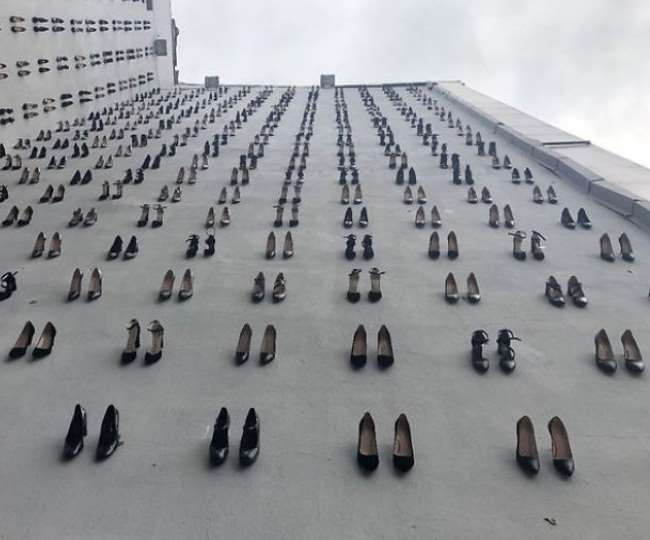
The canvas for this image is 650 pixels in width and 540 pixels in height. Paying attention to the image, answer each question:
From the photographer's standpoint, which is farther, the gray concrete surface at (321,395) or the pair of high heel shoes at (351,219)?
the pair of high heel shoes at (351,219)

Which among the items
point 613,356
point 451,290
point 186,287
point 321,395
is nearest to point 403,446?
point 321,395

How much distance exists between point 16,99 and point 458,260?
19.8 meters

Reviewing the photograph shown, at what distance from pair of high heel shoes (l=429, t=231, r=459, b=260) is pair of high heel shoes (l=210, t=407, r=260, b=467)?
20.6 ft

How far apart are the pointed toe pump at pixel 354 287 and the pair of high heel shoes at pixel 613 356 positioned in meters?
3.66

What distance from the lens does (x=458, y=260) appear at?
1130 cm

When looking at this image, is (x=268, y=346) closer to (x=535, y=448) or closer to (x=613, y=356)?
(x=535, y=448)

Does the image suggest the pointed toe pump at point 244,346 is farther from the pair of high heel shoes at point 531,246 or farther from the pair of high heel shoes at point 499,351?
the pair of high heel shoes at point 531,246

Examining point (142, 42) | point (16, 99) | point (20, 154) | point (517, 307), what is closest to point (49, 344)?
point (517, 307)

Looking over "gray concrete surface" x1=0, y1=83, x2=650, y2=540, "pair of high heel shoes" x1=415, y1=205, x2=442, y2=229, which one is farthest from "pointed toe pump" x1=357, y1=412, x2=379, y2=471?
"pair of high heel shoes" x1=415, y1=205, x2=442, y2=229

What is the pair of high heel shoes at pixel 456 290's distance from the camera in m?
9.54

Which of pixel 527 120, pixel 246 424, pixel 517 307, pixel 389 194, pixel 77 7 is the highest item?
pixel 77 7

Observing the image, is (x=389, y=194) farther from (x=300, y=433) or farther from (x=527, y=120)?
(x=527, y=120)

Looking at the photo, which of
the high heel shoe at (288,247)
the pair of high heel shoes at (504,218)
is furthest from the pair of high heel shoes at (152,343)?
the pair of high heel shoes at (504,218)

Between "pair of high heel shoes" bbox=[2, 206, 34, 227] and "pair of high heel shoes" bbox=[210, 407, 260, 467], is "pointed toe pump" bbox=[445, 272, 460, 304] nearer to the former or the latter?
"pair of high heel shoes" bbox=[210, 407, 260, 467]
